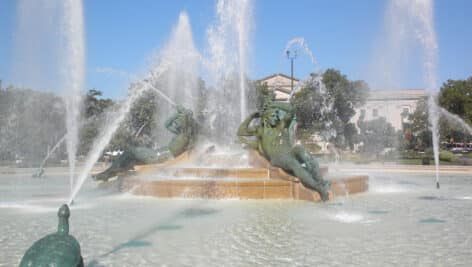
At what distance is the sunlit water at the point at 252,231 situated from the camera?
5.54 m

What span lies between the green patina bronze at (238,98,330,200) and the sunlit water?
2.04 feet

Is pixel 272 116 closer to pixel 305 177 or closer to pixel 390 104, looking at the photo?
pixel 305 177

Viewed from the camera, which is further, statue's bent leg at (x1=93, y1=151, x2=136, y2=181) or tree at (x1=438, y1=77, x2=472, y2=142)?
tree at (x1=438, y1=77, x2=472, y2=142)

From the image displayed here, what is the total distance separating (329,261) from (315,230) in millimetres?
1858

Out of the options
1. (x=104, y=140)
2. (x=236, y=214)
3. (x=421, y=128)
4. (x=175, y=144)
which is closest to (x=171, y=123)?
(x=175, y=144)

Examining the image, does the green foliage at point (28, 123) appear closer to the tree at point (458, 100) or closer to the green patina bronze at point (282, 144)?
the green patina bronze at point (282, 144)

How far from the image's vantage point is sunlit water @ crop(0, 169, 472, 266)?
18.2 feet

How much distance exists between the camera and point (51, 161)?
3716 cm

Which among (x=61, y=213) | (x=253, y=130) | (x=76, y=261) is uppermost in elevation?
(x=253, y=130)

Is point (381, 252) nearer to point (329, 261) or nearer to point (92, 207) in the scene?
point (329, 261)

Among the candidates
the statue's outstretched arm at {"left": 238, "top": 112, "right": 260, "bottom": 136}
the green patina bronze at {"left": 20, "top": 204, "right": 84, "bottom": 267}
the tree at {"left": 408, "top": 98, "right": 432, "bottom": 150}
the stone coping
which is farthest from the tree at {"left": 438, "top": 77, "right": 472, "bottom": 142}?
the green patina bronze at {"left": 20, "top": 204, "right": 84, "bottom": 267}

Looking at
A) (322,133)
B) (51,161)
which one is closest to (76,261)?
(51,161)

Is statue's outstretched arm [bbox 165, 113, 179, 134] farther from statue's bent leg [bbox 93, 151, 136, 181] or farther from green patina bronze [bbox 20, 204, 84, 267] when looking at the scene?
green patina bronze [bbox 20, 204, 84, 267]

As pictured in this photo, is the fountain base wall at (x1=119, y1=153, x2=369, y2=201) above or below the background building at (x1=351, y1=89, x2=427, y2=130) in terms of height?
below
